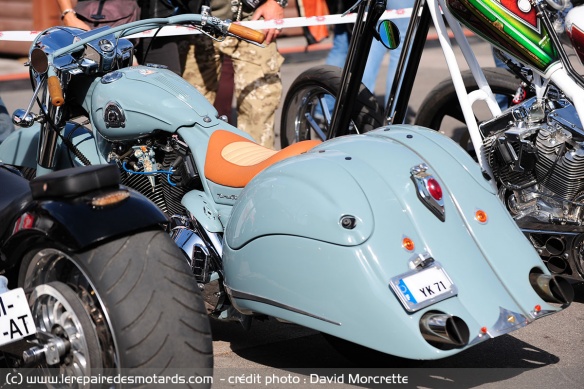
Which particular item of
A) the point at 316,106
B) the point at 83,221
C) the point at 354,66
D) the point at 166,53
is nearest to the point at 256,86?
the point at 316,106

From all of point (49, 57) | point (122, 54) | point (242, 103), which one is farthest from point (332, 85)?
point (49, 57)

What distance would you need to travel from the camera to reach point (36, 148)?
15.1 feet

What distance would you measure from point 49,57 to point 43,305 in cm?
125

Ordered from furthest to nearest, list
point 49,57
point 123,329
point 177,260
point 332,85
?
point 332,85 → point 49,57 → point 177,260 → point 123,329

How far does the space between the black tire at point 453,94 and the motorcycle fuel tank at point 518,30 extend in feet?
2.15

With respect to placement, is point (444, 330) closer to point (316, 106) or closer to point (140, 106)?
point (140, 106)

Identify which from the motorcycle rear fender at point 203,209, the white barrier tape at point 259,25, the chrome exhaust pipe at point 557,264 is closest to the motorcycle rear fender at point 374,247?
the motorcycle rear fender at point 203,209

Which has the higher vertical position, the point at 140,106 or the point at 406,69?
the point at 140,106

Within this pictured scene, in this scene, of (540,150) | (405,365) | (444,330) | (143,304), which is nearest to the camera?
(143,304)

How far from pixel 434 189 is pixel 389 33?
1.71 meters

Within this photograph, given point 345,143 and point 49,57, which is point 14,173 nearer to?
point 49,57

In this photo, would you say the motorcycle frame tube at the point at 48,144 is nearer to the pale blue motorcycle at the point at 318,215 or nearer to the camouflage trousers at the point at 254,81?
the pale blue motorcycle at the point at 318,215

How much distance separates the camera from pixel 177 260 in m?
3.08

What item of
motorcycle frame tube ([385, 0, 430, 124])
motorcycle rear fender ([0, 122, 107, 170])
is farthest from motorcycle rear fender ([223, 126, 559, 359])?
motorcycle frame tube ([385, 0, 430, 124])
